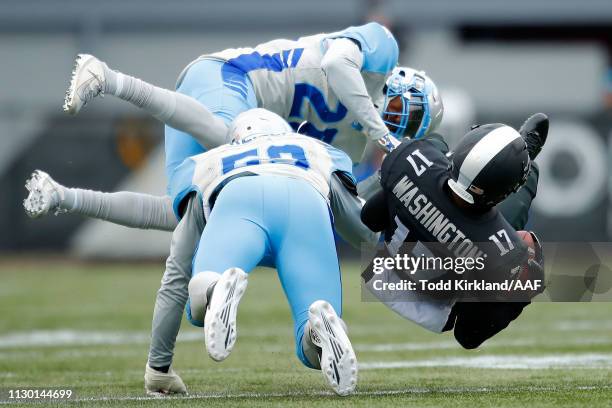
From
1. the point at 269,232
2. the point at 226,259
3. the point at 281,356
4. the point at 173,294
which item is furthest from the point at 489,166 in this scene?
the point at 281,356

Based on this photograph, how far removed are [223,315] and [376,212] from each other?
3.12 feet

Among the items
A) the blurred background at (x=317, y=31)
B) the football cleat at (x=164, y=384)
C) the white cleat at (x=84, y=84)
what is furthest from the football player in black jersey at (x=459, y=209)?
the blurred background at (x=317, y=31)

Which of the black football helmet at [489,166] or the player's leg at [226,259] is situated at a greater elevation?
the black football helmet at [489,166]

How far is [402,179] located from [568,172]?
29.6ft

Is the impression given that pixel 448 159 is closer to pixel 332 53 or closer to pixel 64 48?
pixel 332 53

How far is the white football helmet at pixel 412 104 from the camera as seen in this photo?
583 cm

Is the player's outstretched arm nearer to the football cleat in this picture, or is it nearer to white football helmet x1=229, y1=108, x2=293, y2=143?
white football helmet x1=229, y1=108, x2=293, y2=143

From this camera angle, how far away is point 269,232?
15.4 ft

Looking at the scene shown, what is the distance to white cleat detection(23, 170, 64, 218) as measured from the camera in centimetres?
539

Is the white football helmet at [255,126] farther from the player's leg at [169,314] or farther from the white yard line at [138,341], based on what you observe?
the white yard line at [138,341]

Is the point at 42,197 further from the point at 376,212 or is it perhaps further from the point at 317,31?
the point at 317,31

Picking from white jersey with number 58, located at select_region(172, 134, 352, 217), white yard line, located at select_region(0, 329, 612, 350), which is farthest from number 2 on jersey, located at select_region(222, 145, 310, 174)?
white yard line, located at select_region(0, 329, 612, 350)

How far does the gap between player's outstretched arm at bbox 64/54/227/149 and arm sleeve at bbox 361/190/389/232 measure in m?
0.85

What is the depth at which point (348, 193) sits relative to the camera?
512 centimetres
